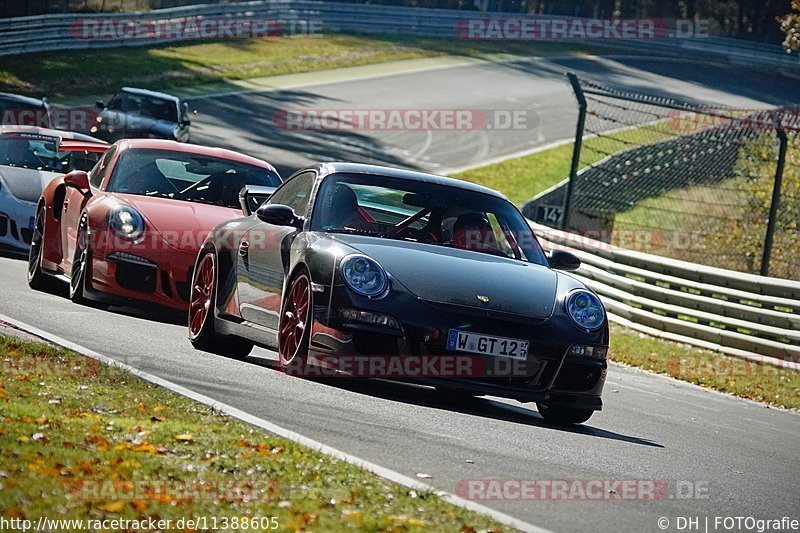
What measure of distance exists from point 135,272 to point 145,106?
18.3 metres

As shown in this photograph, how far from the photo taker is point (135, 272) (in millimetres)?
11281

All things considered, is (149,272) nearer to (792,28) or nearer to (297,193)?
(297,193)

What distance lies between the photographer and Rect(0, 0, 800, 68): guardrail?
40.7 metres

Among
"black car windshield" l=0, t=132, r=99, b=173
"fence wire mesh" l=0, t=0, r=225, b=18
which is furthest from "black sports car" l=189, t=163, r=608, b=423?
"fence wire mesh" l=0, t=0, r=225, b=18

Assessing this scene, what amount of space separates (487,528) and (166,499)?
117 cm

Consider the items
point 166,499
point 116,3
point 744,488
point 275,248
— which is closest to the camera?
point 166,499

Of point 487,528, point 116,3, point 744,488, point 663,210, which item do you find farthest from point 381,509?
point 116,3

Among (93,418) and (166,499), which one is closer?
(166,499)

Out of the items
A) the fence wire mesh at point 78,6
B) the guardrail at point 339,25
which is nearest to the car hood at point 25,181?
the guardrail at point 339,25

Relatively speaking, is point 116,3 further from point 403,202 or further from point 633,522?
point 633,522

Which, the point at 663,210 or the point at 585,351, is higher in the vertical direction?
the point at 585,351

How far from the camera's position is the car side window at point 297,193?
9510mm

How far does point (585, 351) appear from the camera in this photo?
335 inches

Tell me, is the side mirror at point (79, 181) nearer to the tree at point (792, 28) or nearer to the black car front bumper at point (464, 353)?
the black car front bumper at point (464, 353)
